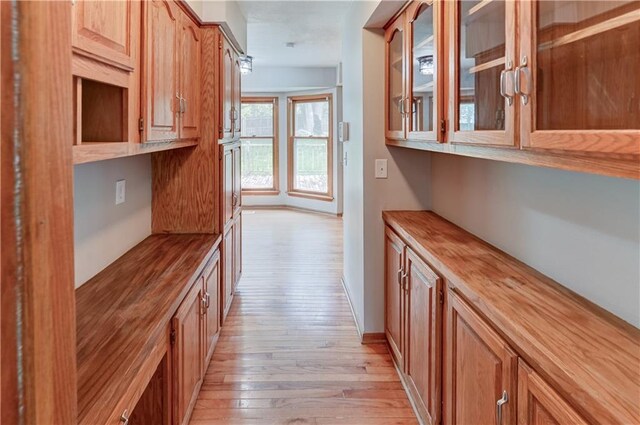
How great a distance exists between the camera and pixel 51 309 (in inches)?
19.5

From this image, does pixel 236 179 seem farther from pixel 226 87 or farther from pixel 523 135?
pixel 523 135

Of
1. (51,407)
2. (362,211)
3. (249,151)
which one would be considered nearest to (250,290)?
(362,211)

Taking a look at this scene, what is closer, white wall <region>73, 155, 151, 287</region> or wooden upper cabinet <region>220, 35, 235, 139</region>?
white wall <region>73, 155, 151, 287</region>

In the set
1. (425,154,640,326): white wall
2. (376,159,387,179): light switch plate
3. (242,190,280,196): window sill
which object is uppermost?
(376,159,387,179): light switch plate

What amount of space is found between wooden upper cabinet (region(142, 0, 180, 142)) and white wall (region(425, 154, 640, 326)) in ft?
4.91

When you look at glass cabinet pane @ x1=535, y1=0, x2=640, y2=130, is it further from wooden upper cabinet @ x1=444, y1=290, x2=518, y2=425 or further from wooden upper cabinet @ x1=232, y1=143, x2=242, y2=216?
wooden upper cabinet @ x1=232, y1=143, x2=242, y2=216

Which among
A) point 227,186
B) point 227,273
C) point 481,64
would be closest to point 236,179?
point 227,186

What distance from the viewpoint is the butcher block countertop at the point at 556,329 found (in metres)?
0.94

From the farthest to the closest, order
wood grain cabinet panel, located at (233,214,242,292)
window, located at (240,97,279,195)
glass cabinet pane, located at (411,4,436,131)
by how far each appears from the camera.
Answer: window, located at (240,97,279,195)
wood grain cabinet panel, located at (233,214,242,292)
glass cabinet pane, located at (411,4,436,131)

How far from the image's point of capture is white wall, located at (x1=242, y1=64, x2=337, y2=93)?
893 centimetres

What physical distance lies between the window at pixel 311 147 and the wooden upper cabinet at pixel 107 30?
6932 mm

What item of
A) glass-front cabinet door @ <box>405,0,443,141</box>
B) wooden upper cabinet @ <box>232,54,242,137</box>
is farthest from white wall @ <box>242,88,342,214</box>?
glass-front cabinet door @ <box>405,0,443,141</box>

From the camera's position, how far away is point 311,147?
914 centimetres

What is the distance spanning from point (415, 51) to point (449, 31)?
51 centimetres
